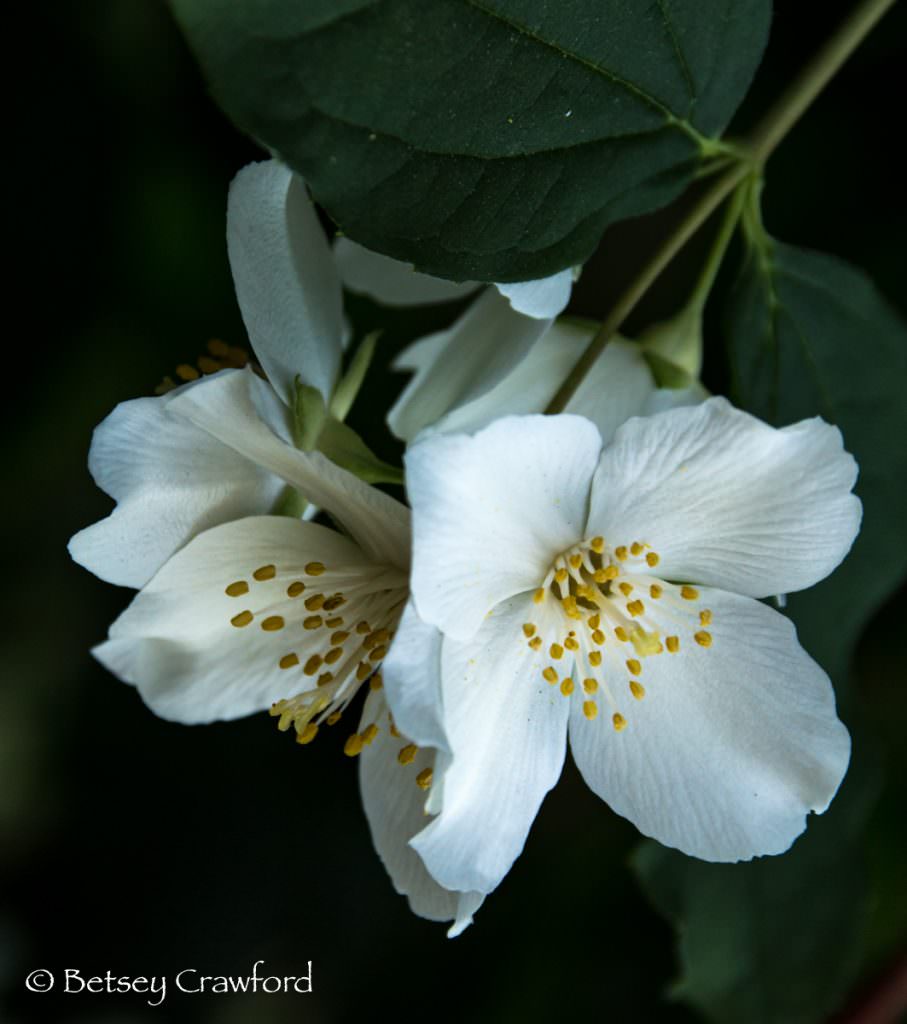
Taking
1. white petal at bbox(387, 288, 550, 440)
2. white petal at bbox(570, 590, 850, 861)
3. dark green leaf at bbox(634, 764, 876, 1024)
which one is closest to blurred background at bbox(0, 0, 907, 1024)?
dark green leaf at bbox(634, 764, 876, 1024)

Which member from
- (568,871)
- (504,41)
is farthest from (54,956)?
(504,41)

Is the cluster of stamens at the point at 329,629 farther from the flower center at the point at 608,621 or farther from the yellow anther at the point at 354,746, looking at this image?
the flower center at the point at 608,621

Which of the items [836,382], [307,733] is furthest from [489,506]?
[836,382]

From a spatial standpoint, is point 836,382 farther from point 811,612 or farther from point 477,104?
point 477,104

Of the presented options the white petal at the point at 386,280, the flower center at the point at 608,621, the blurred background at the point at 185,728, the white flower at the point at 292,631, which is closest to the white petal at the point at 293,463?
the white flower at the point at 292,631

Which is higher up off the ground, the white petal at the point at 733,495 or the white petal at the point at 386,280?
the white petal at the point at 733,495

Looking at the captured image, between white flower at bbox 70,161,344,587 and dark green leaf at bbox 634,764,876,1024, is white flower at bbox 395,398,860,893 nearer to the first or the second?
white flower at bbox 70,161,344,587

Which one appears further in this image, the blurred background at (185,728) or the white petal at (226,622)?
the blurred background at (185,728)
